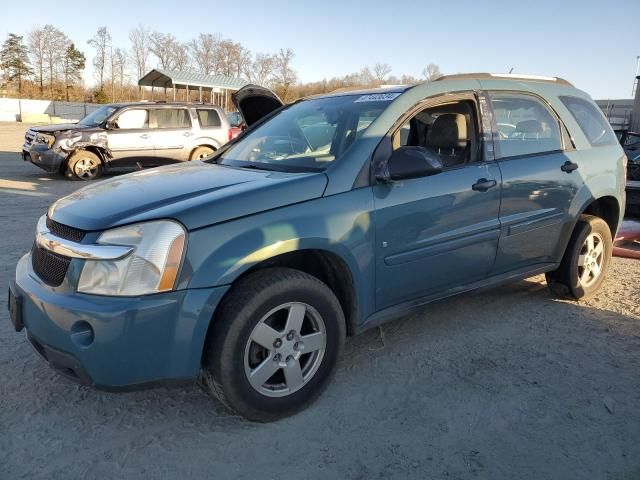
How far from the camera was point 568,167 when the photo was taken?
391 centimetres

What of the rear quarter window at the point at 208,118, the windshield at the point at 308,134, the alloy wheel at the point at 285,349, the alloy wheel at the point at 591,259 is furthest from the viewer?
the rear quarter window at the point at 208,118

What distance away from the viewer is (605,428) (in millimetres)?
2621

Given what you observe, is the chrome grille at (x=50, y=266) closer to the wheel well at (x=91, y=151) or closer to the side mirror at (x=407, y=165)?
the side mirror at (x=407, y=165)

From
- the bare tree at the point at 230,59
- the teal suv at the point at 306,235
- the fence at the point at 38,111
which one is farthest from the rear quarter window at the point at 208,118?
the bare tree at the point at 230,59

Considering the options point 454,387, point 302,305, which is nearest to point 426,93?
point 302,305

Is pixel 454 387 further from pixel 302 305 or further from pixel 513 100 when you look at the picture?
pixel 513 100

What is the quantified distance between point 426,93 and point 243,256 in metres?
1.71

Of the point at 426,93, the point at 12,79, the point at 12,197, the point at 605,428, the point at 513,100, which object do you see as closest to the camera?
the point at 605,428

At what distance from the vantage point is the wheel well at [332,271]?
112 inches

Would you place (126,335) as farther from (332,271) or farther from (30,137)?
(30,137)

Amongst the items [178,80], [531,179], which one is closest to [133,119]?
[531,179]

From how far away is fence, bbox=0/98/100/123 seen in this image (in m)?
42.4

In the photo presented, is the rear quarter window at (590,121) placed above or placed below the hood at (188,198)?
above

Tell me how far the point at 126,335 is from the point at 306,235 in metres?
0.98
